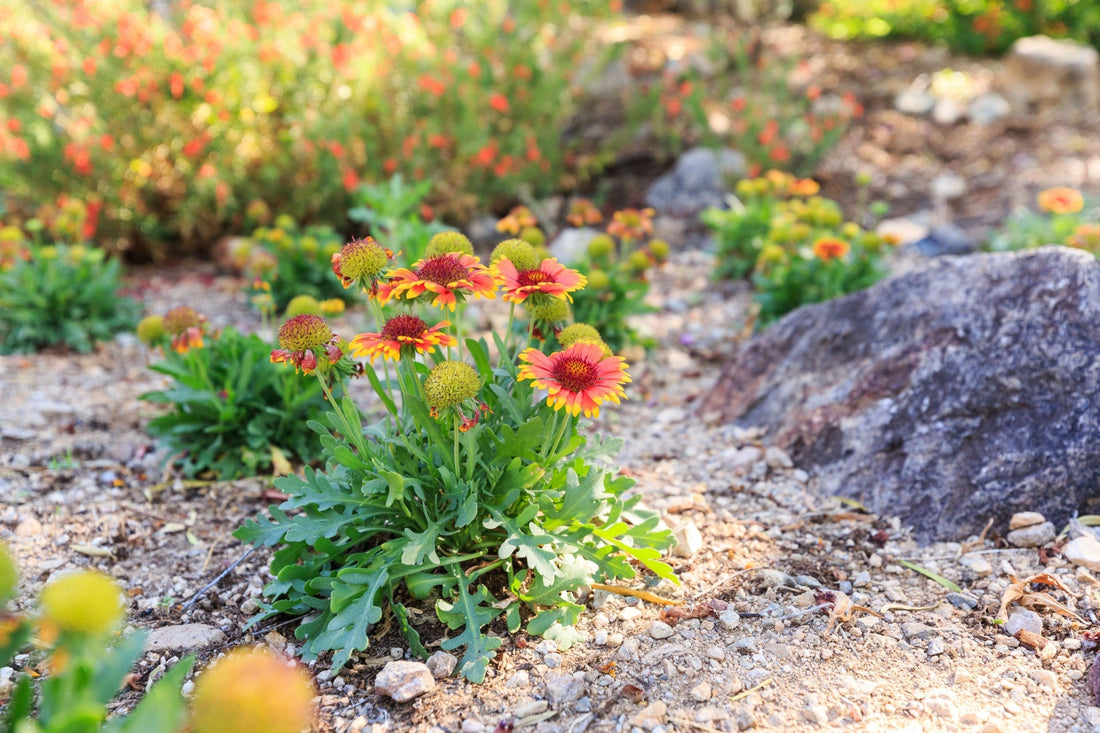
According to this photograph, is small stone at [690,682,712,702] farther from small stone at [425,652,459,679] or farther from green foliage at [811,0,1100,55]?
green foliage at [811,0,1100,55]

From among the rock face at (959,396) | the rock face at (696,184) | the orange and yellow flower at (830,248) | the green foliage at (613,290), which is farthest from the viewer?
the rock face at (696,184)

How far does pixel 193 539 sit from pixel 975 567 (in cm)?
228

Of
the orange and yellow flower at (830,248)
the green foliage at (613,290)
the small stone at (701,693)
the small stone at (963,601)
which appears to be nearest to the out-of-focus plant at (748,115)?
the orange and yellow flower at (830,248)

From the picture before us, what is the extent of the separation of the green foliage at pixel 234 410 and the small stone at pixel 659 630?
141cm

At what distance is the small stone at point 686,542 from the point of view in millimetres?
2381

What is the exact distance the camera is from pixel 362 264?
1.85m

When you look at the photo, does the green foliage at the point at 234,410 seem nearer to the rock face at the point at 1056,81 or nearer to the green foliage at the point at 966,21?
the rock face at the point at 1056,81

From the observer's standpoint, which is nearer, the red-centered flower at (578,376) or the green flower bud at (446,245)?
the red-centered flower at (578,376)

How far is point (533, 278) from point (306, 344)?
53 centimetres

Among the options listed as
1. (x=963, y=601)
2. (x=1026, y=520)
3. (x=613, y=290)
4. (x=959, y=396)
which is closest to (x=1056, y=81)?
(x=613, y=290)

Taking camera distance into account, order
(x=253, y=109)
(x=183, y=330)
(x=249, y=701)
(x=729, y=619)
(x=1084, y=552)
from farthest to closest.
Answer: (x=253, y=109), (x=183, y=330), (x=1084, y=552), (x=729, y=619), (x=249, y=701)

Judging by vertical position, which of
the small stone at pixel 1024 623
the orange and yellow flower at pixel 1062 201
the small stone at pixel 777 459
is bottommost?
the small stone at pixel 777 459

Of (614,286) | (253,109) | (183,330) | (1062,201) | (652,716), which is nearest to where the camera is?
(652,716)

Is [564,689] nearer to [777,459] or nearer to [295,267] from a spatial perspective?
[777,459]
